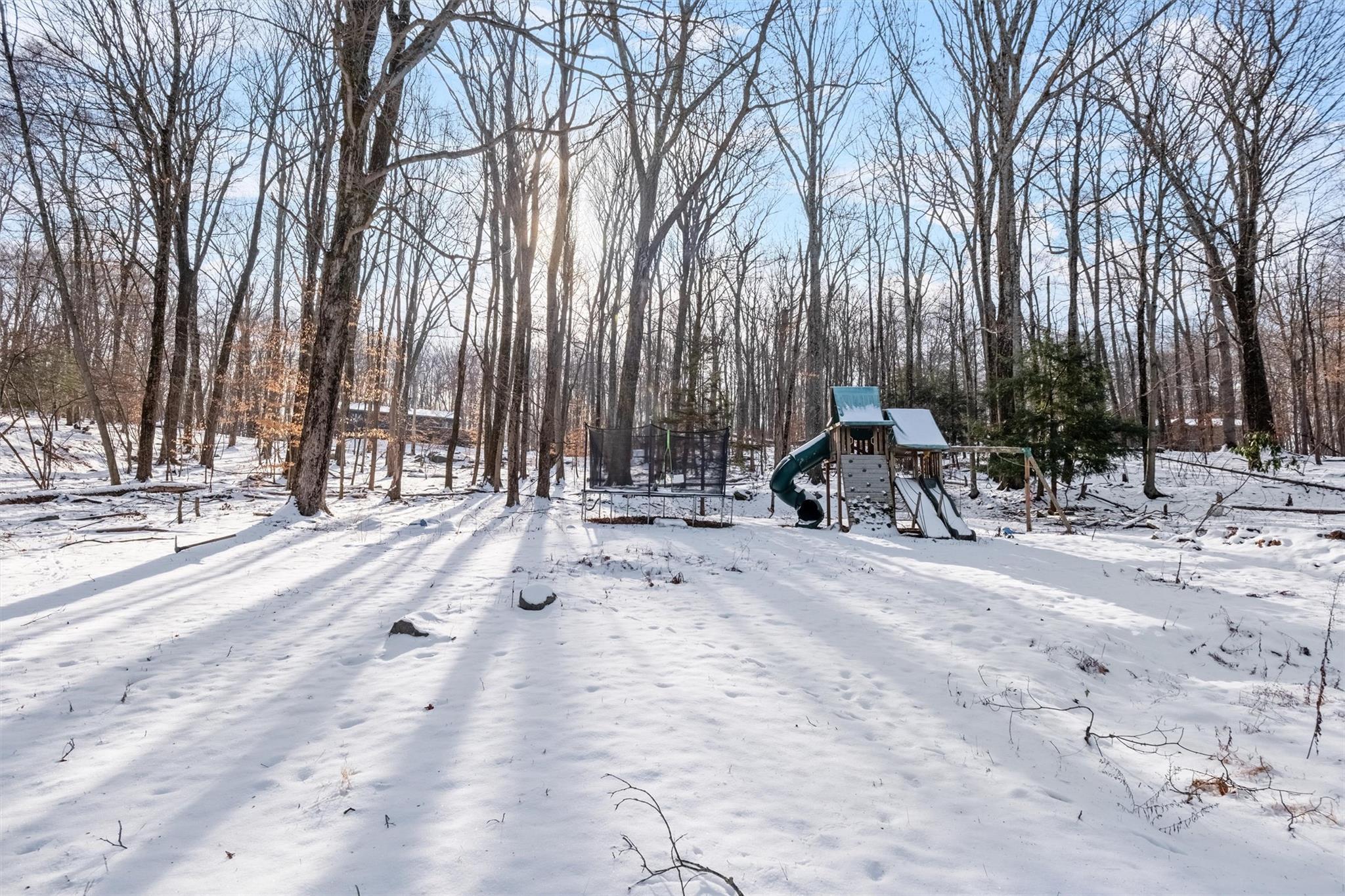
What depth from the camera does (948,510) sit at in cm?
1166

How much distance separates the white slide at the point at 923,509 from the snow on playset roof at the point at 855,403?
59.2 inches

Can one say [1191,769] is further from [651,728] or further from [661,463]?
[661,463]

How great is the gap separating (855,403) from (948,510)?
9.63 ft

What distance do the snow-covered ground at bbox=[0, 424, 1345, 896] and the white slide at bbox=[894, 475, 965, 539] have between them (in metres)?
3.54

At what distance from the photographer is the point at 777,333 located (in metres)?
32.2

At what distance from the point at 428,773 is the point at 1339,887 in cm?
387

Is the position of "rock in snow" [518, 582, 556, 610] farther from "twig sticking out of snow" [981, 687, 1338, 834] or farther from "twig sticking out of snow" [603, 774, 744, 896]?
"twig sticking out of snow" [981, 687, 1338, 834]

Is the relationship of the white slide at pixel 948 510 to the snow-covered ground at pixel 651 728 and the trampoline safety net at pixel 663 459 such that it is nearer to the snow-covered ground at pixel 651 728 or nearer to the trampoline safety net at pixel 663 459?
the snow-covered ground at pixel 651 728

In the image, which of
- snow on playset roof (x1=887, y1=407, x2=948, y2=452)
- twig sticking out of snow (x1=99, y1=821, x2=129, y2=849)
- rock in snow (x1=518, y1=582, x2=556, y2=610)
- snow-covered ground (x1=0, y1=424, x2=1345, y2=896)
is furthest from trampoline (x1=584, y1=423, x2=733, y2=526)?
twig sticking out of snow (x1=99, y1=821, x2=129, y2=849)

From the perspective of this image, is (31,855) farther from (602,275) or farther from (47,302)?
(47,302)

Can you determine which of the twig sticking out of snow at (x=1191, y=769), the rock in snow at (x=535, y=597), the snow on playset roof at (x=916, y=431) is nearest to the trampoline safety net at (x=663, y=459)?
the snow on playset roof at (x=916, y=431)

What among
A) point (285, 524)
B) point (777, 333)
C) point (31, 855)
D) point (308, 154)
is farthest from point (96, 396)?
point (777, 333)

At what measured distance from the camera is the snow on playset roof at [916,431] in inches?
473

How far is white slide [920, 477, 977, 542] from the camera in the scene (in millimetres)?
11070
